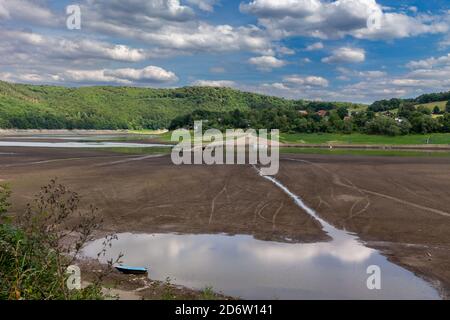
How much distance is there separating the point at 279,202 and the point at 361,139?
80897 mm

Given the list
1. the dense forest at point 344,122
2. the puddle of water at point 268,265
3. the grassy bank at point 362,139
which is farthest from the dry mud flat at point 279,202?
the dense forest at point 344,122

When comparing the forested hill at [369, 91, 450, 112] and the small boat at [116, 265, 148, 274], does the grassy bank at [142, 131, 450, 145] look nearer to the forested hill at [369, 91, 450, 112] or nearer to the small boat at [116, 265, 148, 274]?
the forested hill at [369, 91, 450, 112]

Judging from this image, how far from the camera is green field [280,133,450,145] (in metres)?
93.2

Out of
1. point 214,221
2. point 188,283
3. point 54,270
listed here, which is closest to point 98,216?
point 214,221

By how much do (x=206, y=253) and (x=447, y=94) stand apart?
166806 millimetres

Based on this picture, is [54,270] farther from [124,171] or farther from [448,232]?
[124,171]

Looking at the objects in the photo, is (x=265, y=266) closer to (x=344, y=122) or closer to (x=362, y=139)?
(x=362, y=139)

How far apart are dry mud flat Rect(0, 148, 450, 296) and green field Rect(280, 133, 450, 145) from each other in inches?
2196

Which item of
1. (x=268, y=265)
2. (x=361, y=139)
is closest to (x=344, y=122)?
(x=361, y=139)

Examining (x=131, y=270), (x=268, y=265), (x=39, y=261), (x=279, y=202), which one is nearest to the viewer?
(x=39, y=261)

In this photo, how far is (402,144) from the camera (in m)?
92.3

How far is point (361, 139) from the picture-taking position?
100 metres

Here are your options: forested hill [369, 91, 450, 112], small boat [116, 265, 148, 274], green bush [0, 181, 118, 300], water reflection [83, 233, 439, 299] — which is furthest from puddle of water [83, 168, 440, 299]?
forested hill [369, 91, 450, 112]

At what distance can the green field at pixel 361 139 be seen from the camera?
93.2 m
